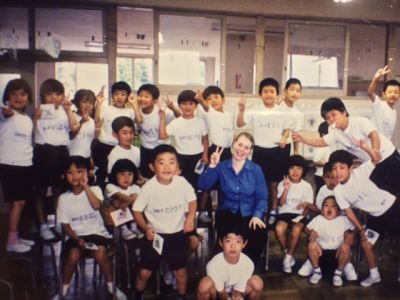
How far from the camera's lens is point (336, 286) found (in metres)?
2.99

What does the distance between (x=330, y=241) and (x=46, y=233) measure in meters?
2.12

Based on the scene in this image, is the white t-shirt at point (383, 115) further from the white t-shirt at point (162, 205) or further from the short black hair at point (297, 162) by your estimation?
the white t-shirt at point (162, 205)

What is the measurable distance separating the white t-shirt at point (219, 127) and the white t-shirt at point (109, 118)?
0.69 m

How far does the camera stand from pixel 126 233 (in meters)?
2.91

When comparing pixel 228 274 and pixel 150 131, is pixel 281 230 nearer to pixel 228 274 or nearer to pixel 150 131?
pixel 228 274

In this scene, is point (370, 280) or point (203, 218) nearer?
point (370, 280)

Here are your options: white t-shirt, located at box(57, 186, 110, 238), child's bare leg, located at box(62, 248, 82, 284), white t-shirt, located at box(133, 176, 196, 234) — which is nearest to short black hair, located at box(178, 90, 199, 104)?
white t-shirt, located at box(133, 176, 196, 234)

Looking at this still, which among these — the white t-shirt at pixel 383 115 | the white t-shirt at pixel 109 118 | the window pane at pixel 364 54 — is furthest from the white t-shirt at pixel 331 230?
the window pane at pixel 364 54

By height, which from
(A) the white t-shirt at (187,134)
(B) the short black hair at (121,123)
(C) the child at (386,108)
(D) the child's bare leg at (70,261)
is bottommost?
(D) the child's bare leg at (70,261)

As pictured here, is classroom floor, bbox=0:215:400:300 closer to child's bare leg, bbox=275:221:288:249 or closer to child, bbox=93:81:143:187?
child's bare leg, bbox=275:221:288:249

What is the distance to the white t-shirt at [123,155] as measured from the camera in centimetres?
316

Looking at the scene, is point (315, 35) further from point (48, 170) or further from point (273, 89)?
point (48, 170)

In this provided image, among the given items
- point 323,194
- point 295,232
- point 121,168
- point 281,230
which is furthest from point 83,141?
point 323,194

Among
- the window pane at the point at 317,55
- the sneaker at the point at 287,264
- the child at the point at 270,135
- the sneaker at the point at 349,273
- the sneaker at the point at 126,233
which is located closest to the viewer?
the sneaker at the point at 126,233
